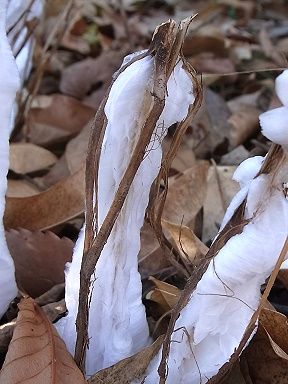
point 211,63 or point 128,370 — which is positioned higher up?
point 128,370

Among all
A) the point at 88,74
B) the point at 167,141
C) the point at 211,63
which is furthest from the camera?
the point at 211,63

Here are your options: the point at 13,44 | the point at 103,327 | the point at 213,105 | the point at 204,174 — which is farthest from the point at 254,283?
the point at 213,105

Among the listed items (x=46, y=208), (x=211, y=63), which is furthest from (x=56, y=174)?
(x=211, y=63)

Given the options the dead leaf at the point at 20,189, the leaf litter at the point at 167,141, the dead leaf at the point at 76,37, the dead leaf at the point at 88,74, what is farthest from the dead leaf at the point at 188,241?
the dead leaf at the point at 76,37

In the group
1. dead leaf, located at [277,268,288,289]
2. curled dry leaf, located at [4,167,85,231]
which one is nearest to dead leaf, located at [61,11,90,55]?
curled dry leaf, located at [4,167,85,231]

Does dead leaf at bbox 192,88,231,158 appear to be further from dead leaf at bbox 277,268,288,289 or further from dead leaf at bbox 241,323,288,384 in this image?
dead leaf at bbox 241,323,288,384

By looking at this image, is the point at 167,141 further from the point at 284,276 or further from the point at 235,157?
the point at 284,276

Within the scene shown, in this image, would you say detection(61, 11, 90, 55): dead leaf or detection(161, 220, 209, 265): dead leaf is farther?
detection(61, 11, 90, 55): dead leaf
